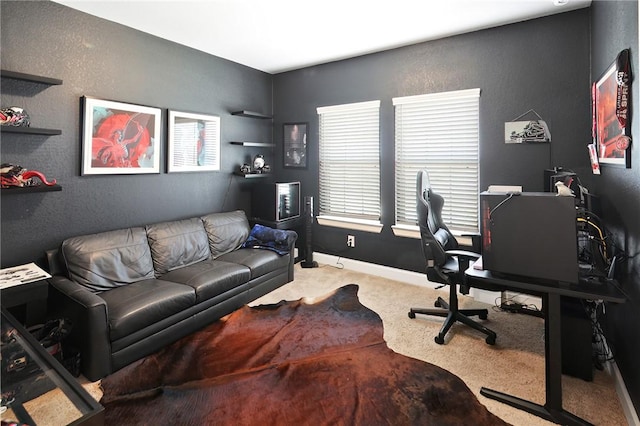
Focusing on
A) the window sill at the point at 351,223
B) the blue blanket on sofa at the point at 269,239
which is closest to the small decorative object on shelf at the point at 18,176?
the blue blanket on sofa at the point at 269,239

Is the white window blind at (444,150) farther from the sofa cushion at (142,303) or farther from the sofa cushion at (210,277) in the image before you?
Result: the sofa cushion at (142,303)

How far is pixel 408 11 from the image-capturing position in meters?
3.05

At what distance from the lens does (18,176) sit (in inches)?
99.3

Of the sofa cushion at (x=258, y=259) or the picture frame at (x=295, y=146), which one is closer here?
the sofa cushion at (x=258, y=259)

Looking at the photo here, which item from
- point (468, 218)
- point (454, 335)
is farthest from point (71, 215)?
point (468, 218)

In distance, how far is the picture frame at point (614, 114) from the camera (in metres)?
1.88

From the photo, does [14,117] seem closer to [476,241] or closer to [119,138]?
[119,138]

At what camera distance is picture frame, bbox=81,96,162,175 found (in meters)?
3.02

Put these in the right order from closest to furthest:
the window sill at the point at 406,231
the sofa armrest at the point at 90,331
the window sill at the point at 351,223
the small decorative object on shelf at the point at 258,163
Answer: the sofa armrest at the point at 90,331, the window sill at the point at 406,231, the window sill at the point at 351,223, the small decorative object on shelf at the point at 258,163

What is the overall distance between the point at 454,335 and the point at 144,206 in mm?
3223

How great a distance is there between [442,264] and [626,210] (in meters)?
1.19

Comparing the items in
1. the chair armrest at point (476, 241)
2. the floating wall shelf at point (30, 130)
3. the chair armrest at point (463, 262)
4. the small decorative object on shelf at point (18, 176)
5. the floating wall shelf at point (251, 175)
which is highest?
the floating wall shelf at point (30, 130)

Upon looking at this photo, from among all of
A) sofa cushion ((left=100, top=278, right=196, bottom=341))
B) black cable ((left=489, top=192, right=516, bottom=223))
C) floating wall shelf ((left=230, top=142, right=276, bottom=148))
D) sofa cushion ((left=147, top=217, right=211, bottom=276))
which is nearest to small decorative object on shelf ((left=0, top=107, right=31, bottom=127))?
sofa cushion ((left=147, top=217, right=211, bottom=276))

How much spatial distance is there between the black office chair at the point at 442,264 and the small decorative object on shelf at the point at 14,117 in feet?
10.3
